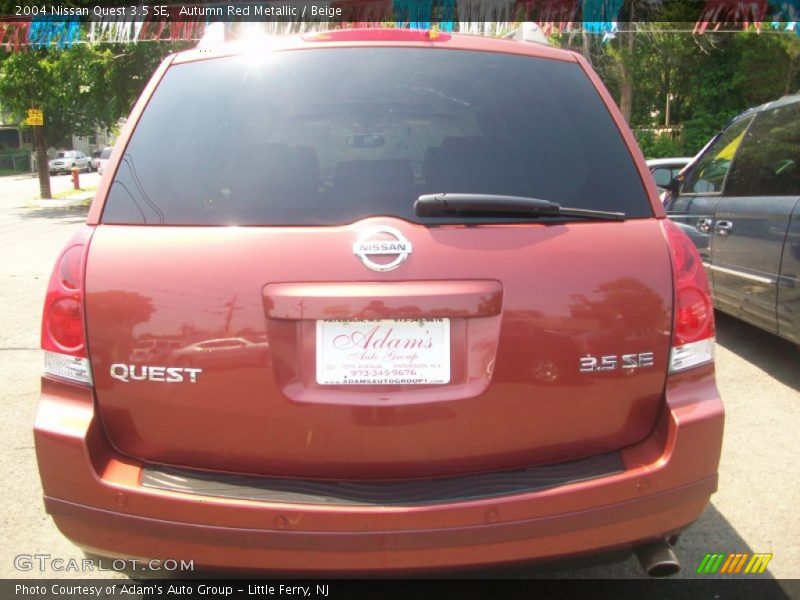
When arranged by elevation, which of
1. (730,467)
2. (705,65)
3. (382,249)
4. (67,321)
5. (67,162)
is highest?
(705,65)

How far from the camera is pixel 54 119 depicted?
44219 mm

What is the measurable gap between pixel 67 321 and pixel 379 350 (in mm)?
893

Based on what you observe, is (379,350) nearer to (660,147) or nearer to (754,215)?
(754,215)

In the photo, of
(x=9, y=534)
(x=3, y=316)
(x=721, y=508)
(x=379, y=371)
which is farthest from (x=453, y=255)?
(x=3, y=316)

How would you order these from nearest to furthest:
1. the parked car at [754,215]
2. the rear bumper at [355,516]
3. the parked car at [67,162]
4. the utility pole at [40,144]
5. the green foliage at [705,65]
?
1. the rear bumper at [355,516]
2. the parked car at [754,215]
3. the utility pole at [40,144]
4. the green foliage at [705,65]
5. the parked car at [67,162]

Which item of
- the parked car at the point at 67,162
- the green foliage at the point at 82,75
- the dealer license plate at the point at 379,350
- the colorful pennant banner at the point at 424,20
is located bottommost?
the parked car at the point at 67,162

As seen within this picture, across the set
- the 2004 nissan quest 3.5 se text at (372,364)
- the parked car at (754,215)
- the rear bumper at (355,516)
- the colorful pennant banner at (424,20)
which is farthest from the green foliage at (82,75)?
the rear bumper at (355,516)

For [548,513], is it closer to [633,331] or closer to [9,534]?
[633,331]

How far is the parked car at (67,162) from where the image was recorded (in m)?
52.8

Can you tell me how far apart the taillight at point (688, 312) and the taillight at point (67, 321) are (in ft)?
5.52

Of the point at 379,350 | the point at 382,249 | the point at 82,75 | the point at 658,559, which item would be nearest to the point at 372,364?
the point at 379,350

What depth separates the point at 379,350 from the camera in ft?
6.39

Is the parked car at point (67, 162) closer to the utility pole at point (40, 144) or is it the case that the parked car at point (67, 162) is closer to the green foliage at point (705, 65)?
the utility pole at point (40, 144)

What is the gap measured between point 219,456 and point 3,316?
6191mm
